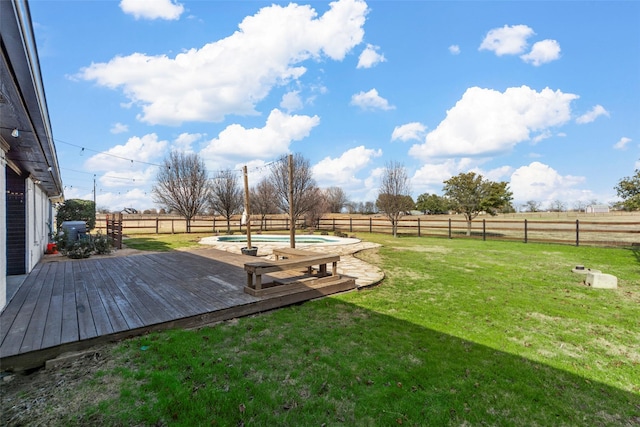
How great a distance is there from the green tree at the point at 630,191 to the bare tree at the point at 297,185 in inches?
647

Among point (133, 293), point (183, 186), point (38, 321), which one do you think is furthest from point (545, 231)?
point (183, 186)

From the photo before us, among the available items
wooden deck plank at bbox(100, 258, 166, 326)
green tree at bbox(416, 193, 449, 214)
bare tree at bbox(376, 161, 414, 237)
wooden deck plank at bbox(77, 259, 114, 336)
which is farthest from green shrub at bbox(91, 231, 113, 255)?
green tree at bbox(416, 193, 449, 214)

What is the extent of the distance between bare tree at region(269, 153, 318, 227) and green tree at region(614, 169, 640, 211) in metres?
16.4

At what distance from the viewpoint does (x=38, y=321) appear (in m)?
3.23

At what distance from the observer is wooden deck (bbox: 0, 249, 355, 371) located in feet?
9.13

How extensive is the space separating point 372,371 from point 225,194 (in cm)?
2097

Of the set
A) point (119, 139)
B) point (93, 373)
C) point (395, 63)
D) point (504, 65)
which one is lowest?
point (93, 373)

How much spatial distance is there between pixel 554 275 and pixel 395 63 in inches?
384

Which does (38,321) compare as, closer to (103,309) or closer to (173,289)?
(103,309)

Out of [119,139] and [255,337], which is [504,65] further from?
[119,139]

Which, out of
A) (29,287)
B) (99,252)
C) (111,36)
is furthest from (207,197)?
(29,287)

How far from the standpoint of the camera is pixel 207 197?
864 inches

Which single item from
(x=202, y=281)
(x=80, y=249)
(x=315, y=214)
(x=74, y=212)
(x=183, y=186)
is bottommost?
(x=202, y=281)

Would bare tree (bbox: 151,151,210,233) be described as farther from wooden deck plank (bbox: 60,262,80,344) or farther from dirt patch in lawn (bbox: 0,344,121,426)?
dirt patch in lawn (bbox: 0,344,121,426)
